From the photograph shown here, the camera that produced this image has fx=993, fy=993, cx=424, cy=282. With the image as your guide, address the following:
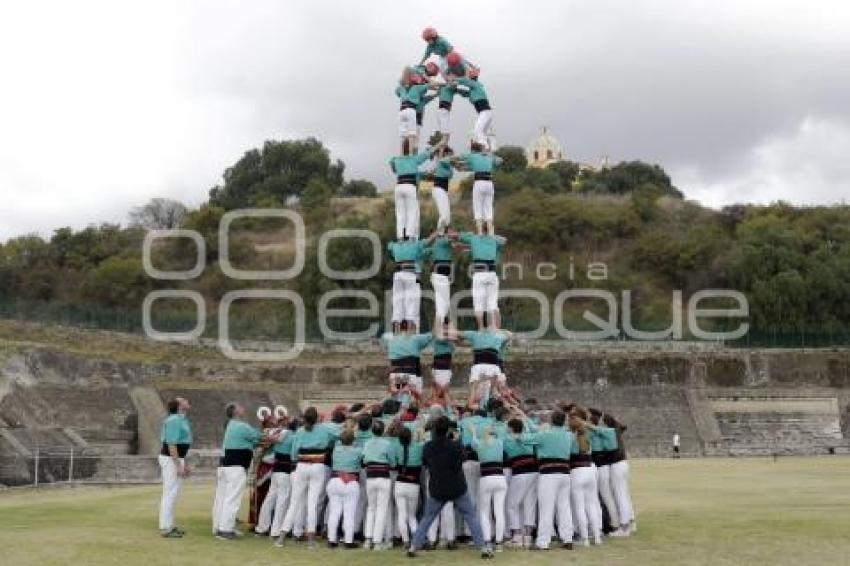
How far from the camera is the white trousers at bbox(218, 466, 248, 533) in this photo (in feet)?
48.4

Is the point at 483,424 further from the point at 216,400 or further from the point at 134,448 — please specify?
the point at 216,400

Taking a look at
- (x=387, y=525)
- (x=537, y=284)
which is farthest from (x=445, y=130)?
(x=537, y=284)

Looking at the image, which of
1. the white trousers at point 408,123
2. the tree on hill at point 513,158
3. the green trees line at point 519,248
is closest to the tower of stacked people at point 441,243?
the white trousers at point 408,123

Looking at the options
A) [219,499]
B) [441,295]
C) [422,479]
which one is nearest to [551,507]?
[422,479]

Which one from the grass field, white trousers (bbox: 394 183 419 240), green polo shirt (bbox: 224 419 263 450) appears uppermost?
white trousers (bbox: 394 183 419 240)

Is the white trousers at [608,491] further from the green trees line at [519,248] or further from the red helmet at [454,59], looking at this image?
the green trees line at [519,248]

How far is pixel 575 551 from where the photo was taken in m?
13.8

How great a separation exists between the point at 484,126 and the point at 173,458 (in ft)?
28.1

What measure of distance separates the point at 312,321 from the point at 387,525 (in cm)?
4910

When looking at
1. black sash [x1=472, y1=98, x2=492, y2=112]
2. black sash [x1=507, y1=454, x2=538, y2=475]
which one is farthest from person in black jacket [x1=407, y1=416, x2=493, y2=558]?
black sash [x1=472, y1=98, x2=492, y2=112]

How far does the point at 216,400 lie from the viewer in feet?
149

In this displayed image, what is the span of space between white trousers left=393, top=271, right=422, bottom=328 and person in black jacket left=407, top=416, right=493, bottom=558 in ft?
16.0

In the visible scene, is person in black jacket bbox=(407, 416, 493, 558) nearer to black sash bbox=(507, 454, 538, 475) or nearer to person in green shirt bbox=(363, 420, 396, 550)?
person in green shirt bbox=(363, 420, 396, 550)

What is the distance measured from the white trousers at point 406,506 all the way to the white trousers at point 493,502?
0.96m
